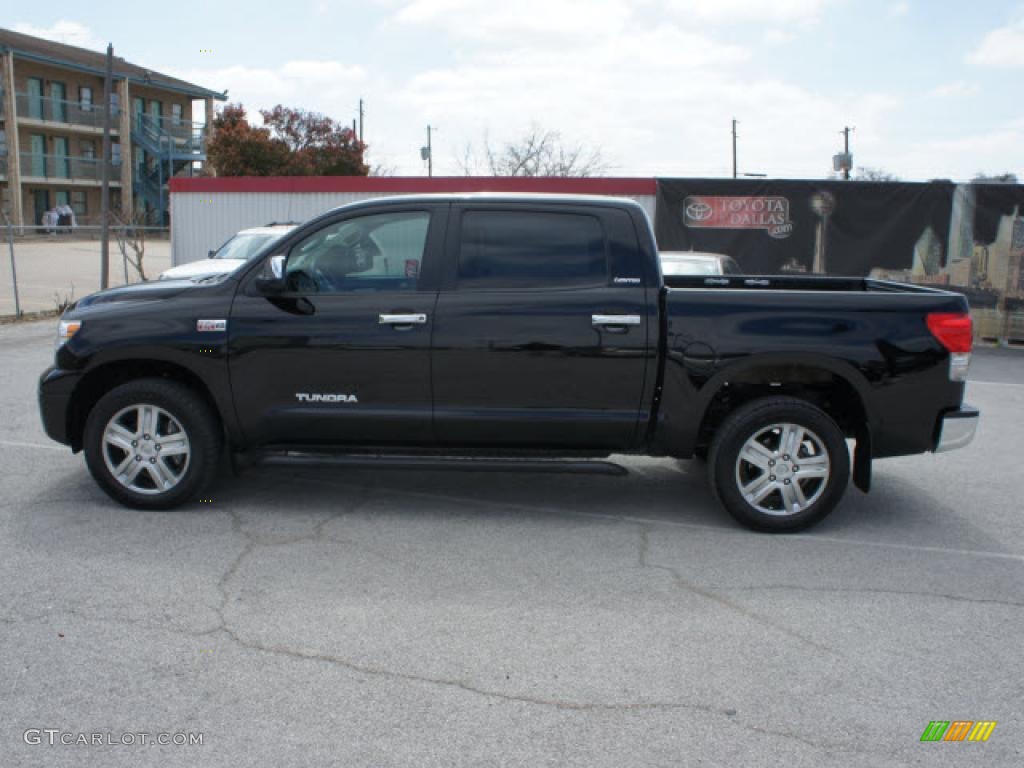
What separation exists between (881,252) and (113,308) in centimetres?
1291

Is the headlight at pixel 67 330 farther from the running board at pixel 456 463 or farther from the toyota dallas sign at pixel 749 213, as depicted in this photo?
the toyota dallas sign at pixel 749 213

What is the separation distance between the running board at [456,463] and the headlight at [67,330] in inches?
52.7

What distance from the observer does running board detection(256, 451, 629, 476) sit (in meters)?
5.45

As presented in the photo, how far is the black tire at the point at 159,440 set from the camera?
548cm

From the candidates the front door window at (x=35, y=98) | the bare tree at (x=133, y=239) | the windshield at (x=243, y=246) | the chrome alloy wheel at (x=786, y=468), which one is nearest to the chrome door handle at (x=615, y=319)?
the chrome alloy wheel at (x=786, y=468)

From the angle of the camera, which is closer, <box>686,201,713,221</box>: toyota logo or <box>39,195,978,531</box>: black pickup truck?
<box>39,195,978,531</box>: black pickup truck

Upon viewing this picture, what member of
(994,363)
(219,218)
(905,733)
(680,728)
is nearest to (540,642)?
(680,728)

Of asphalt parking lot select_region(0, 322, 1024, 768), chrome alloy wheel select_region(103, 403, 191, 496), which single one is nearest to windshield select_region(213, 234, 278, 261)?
asphalt parking lot select_region(0, 322, 1024, 768)

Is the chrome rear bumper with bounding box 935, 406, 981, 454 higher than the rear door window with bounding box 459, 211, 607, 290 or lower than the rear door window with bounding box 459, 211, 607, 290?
lower

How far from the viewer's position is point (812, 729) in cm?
331
